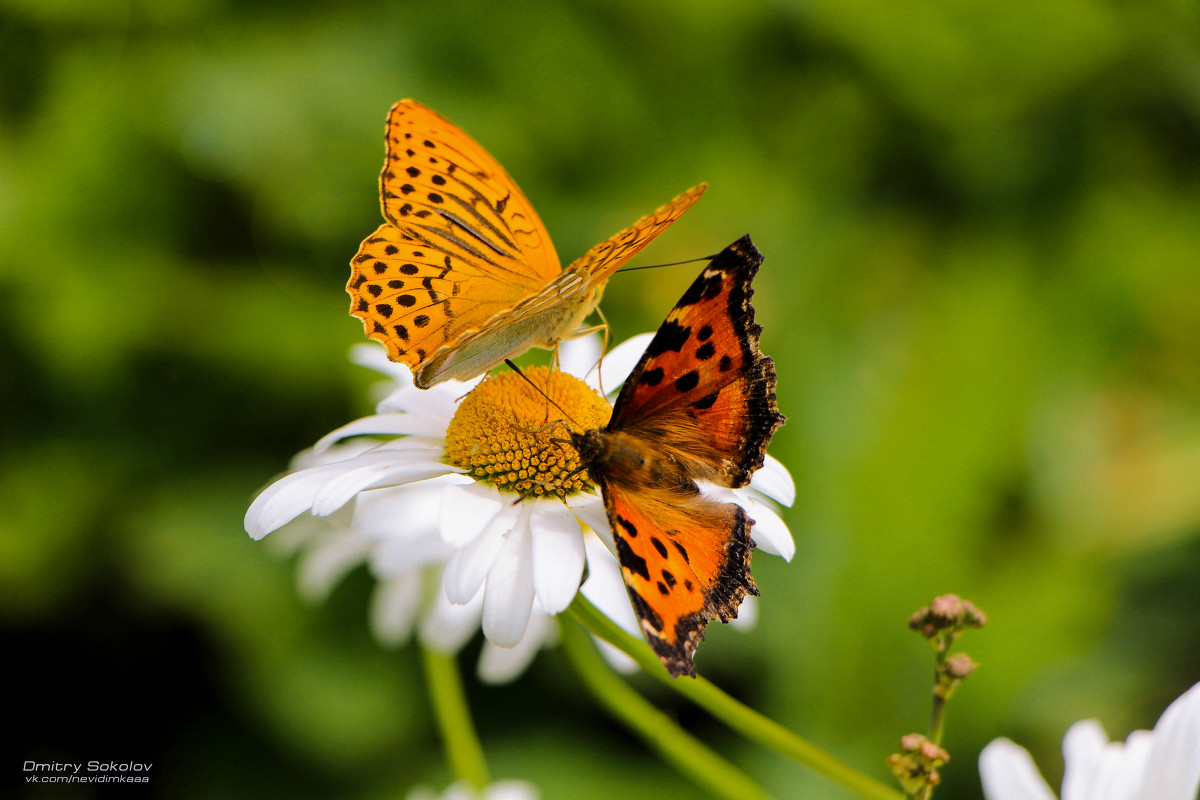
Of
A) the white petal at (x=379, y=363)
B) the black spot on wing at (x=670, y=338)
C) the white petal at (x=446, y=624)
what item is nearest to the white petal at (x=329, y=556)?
the white petal at (x=446, y=624)

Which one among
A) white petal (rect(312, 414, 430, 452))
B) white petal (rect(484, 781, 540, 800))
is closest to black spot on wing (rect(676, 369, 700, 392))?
white petal (rect(312, 414, 430, 452))

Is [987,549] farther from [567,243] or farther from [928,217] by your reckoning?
[567,243]

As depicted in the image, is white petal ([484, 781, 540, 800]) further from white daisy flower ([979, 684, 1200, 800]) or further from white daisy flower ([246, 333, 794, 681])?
white daisy flower ([979, 684, 1200, 800])

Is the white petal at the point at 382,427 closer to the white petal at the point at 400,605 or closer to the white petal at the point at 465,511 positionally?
the white petal at the point at 465,511

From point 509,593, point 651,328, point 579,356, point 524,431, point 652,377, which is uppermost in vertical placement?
point 651,328

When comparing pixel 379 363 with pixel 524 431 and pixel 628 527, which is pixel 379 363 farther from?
pixel 628 527

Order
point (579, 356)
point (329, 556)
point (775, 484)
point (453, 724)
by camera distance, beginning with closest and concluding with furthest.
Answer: point (775, 484) → point (453, 724) → point (579, 356) → point (329, 556)

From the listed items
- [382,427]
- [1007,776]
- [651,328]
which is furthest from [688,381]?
[651,328]
